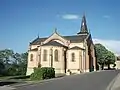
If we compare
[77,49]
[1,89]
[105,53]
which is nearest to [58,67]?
[77,49]

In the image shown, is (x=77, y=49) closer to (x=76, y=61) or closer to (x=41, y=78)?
(x=76, y=61)

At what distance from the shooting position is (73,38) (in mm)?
68188

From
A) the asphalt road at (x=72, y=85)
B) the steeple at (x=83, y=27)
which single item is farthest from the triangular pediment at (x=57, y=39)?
the asphalt road at (x=72, y=85)

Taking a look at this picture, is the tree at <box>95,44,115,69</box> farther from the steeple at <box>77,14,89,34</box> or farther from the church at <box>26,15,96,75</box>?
the church at <box>26,15,96,75</box>

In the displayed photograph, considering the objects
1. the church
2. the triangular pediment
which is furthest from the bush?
the triangular pediment

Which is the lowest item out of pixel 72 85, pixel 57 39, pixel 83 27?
pixel 72 85

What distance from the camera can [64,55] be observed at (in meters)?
60.4

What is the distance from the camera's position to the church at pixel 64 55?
5884 centimetres

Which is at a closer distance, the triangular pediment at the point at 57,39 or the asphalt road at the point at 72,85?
the asphalt road at the point at 72,85

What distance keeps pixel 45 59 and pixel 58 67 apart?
4.06 meters

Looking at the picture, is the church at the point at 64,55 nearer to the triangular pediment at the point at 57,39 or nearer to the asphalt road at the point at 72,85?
the triangular pediment at the point at 57,39

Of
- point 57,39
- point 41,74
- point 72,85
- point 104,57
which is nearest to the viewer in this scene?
point 72,85

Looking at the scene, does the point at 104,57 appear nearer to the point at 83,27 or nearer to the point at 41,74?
the point at 83,27

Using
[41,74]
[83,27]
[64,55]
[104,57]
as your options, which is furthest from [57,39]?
[41,74]
